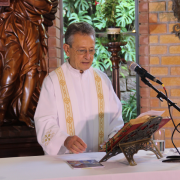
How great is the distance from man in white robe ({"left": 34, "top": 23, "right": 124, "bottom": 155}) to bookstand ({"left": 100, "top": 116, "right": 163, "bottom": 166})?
61 centimetres

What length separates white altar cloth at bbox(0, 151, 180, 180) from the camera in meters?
1.54

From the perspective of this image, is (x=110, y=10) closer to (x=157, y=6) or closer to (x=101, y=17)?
(x=101, y=17)

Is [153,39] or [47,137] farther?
[153,39]

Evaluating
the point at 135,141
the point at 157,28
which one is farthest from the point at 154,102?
the point at 135,141

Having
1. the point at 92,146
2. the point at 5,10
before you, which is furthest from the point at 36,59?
the point at 92,146

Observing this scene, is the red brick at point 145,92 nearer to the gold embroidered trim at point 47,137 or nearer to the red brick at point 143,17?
the red brick at point 143,17

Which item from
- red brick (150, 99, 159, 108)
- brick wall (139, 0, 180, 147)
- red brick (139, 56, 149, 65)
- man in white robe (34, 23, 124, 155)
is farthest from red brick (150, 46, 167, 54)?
man in white robe (34, 23, 124, 155)

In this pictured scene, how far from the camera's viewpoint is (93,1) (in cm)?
453

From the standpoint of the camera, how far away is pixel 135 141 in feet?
5.95

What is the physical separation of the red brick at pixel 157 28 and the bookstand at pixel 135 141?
2.49 meters

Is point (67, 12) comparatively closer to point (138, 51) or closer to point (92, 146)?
point (138, 51)

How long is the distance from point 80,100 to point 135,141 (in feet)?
2.77

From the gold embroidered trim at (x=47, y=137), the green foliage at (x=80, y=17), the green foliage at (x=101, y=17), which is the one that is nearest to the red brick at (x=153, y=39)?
the green foliage at (x=101, y=17)

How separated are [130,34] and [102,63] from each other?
0.55 metres
